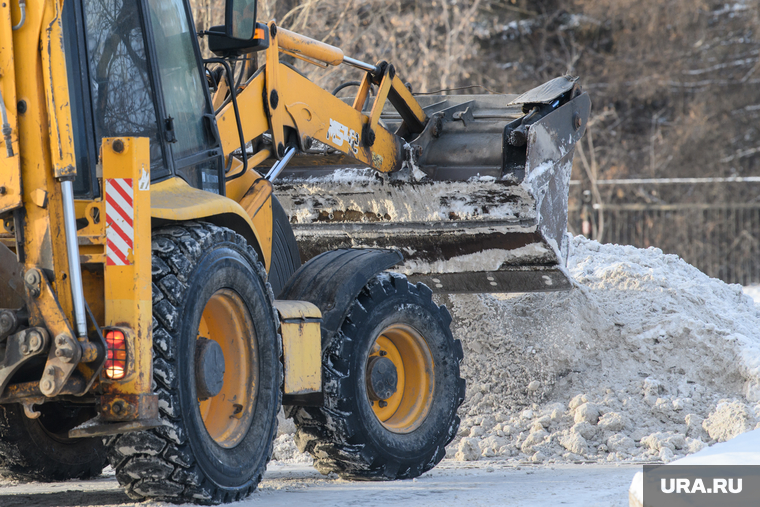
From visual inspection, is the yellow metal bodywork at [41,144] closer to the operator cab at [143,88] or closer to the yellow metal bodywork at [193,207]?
the operator cab at [143,88]

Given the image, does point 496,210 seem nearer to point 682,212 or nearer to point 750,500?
point 750,500

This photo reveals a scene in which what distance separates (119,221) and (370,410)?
184cm

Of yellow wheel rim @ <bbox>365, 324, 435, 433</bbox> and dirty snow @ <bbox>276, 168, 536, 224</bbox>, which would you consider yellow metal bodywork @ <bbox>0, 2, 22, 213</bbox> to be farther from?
dirty snow @ <bbox>276, 168, 536, 224</bbox>

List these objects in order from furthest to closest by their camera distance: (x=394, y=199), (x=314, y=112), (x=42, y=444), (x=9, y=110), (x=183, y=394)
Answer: (x=394, y=199) < (x=314, y=112) < (x=42, y=444) < (x=183, y=394) < (x=9, y=110)

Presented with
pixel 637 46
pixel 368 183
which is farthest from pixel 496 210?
pixel 637 46

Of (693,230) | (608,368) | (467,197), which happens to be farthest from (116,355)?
(693,230)

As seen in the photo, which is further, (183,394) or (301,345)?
(301,345)

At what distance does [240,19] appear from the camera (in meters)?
4.36

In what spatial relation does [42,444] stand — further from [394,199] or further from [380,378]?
[394,199]

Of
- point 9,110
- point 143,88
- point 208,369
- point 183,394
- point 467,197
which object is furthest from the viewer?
point 467,197

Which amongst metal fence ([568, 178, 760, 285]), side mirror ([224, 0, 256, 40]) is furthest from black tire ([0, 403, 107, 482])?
metal fence ([568, 178, 760, 285])

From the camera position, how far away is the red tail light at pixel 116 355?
3.29m

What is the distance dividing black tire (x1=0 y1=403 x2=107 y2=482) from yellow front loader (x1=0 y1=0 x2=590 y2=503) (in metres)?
0.01

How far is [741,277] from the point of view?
51.4 ft
